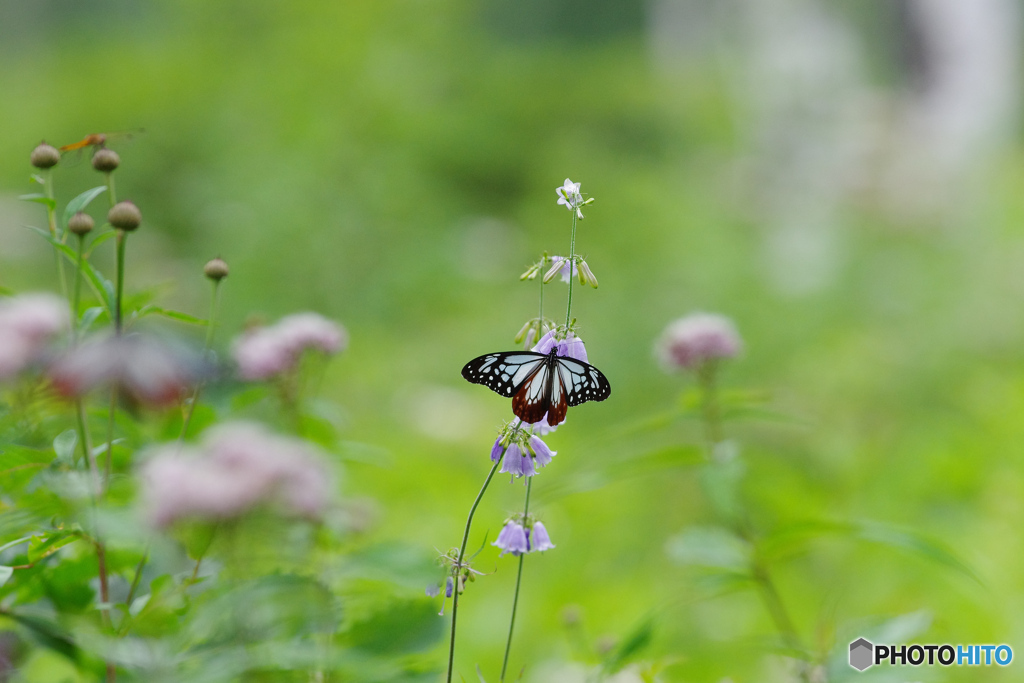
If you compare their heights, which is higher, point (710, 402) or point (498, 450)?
point (710, 402)

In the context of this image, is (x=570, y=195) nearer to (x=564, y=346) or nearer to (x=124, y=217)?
(x=564, y=346)

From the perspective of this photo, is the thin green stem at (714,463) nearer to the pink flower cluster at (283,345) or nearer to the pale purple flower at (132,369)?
the pink flower cluster at (283,345)

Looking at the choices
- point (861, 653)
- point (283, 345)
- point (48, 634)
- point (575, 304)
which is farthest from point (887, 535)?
point (575, 304)

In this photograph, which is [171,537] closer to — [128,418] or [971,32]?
[128,418]

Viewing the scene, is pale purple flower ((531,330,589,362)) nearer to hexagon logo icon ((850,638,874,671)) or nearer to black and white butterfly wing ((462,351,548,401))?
black and white butterfly wing ((462,351,548,401))

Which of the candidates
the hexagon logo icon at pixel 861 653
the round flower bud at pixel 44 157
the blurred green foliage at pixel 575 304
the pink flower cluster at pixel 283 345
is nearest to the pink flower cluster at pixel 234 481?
the blurred green foliage at pixel 575 304

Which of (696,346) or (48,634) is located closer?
(48,634)
